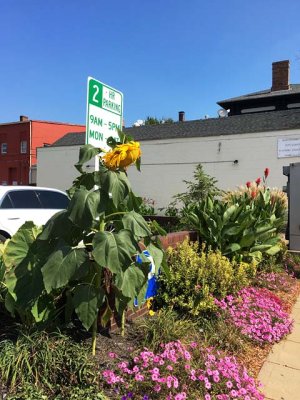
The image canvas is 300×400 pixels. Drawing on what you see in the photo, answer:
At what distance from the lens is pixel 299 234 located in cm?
750

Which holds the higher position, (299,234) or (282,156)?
(282,156)

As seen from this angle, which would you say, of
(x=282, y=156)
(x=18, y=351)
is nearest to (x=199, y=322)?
(x=18, y=351)

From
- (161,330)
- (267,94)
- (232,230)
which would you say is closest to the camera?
(161,330)

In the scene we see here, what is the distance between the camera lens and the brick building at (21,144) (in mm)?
38250

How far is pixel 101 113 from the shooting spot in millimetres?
4445

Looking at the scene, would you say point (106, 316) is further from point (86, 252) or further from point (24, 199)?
point (24, 199)

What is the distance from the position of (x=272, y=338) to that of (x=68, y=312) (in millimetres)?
2388

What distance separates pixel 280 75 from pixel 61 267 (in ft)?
105

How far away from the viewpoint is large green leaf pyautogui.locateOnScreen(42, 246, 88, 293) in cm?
264

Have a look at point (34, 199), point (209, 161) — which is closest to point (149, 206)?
point (209, 161)

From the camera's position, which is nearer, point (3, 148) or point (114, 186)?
point (114, 186)

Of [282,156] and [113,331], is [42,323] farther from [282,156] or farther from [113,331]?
[282,156]

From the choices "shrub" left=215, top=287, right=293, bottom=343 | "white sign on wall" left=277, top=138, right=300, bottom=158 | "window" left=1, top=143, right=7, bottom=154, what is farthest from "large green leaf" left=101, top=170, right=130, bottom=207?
"window" left=1, top=143, right=7, bottom=154

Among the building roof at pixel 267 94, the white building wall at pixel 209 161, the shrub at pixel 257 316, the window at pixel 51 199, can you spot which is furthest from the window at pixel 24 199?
the building roof at pixel 267 94
